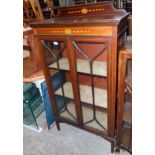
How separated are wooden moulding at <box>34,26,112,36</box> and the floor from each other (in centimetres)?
122

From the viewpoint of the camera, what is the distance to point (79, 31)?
1.16 meters

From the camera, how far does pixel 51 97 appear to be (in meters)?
1.72

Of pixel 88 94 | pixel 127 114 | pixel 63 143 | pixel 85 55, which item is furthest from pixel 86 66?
pixel 63 143

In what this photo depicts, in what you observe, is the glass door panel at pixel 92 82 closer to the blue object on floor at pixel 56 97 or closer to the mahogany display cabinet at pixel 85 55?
the mahogany display cabinet at pixel 85 55

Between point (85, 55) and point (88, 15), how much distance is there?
323 millimetres

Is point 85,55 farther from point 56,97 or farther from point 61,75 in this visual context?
point 56,97

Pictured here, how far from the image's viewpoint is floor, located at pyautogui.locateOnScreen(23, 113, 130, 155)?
1713 millimetres

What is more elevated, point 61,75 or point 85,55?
point 85,55

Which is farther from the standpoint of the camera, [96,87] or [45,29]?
[96,87]

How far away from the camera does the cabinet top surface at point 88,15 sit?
1.09 metres

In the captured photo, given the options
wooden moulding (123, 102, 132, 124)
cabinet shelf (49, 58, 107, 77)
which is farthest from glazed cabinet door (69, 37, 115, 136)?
wooden moulding (123, 102, 132, 124)

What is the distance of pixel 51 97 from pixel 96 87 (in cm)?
50
